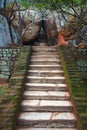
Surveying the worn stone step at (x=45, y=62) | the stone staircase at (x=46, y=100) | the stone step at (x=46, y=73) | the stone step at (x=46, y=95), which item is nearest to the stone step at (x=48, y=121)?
the stone staircase at (x=46, y=100)

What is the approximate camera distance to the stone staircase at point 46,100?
637 centimetres

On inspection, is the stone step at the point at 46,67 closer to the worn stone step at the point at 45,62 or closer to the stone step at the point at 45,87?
the worn stone step at the point at 45,62

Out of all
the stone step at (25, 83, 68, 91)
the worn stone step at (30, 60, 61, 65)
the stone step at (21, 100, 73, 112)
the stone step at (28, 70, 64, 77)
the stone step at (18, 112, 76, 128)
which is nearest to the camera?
the stone step at (18, 112, 76, 128)

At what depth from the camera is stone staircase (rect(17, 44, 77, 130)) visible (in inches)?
251

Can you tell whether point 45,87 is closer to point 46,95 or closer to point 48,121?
point 46,95

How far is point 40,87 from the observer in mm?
8328

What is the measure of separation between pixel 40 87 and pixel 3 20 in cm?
1441

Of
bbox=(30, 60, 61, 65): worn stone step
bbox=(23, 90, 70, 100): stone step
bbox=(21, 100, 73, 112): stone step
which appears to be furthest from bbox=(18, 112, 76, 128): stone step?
Answer: bbox=(30, 60, 61, 65): worn stone step

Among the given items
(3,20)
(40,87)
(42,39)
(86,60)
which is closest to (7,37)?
(3,20)

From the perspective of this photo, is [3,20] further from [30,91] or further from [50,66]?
[30,91]

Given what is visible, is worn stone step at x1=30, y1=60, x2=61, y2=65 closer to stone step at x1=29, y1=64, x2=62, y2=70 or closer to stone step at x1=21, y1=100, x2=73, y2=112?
stone step at x1=29, y1=64, x2=62, y2=70

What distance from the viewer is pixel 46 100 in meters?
7.56

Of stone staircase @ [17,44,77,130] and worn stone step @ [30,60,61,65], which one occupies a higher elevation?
worn stone step @ [30,60,61,65]

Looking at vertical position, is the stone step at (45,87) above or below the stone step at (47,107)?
above
